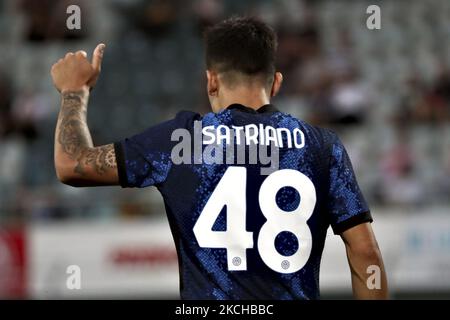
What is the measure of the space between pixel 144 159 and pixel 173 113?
33.1 ft

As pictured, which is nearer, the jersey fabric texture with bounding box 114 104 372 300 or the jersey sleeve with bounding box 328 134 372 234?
the jersey fabric texture with bounding box 114 104 372 300

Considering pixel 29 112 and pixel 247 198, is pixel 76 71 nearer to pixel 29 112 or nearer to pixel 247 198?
pixel 247 198

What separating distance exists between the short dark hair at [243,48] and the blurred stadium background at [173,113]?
7782 millimetres

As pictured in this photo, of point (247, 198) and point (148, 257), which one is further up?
point (247, 198)

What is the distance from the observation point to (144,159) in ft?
11.5

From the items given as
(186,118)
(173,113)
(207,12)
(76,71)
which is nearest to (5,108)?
(173,113)

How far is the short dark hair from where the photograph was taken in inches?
146

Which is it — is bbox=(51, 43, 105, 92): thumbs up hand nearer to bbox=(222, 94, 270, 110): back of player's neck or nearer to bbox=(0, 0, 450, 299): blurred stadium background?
bbox=(222, 94, 270, 110): back of player's neck

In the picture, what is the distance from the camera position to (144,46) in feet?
48.2

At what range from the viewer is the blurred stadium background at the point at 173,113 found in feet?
37.9

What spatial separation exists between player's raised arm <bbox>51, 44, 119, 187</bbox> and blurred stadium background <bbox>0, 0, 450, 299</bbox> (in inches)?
309

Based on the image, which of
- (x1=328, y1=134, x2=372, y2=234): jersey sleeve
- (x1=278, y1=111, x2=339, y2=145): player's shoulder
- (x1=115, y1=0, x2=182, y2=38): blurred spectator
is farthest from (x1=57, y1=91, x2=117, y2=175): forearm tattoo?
(x1=115, y1=0, x2=182, y2=38): blurred spectator
